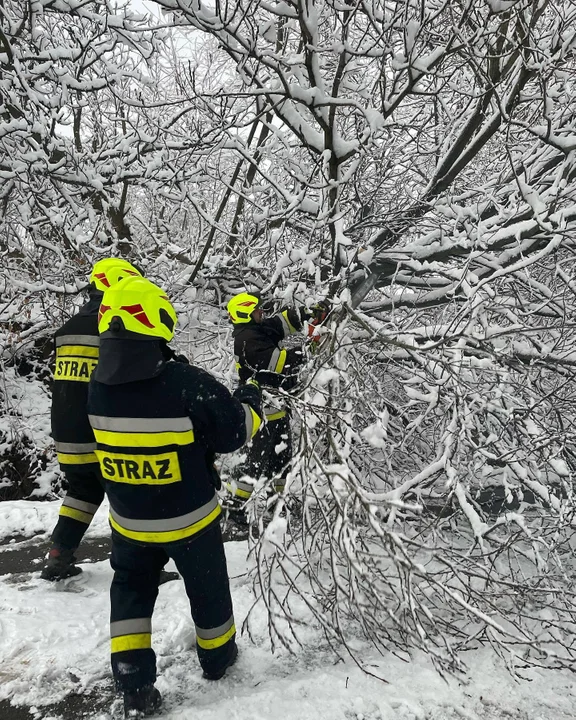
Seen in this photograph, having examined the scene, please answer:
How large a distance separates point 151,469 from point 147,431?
0.56ft

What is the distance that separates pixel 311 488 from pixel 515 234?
2535 mm

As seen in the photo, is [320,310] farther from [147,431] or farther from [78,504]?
[78,504]

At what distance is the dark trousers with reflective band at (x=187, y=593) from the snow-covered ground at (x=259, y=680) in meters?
0.18

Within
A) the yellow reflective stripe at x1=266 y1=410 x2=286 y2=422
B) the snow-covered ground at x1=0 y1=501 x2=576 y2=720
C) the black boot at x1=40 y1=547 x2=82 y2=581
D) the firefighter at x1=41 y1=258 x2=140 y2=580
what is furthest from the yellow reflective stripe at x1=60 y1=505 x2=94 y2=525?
the yellow reflective stripe at x1=266 y1=410 x2=286 y2=422

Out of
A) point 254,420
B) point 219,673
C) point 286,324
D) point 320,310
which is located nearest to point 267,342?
point 286,324

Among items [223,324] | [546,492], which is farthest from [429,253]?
[223,324]

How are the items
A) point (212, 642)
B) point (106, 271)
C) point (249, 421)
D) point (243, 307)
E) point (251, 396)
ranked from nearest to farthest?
point (212, 642) < point (249, 421) < point (251, 396) < point (106, 271) < point (243, 307)

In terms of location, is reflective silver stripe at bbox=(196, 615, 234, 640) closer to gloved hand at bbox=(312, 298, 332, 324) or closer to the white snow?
the white snow

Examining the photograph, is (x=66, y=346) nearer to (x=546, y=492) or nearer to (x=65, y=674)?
(x=65, y=674)

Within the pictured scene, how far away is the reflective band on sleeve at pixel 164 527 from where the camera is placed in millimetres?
2096

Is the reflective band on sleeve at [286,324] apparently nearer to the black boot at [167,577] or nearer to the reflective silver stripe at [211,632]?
the black boot at [167,577]

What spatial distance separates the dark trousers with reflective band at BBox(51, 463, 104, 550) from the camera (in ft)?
10.00

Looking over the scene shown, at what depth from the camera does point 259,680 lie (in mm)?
2250

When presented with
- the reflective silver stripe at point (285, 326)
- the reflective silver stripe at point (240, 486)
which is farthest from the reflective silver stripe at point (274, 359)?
the reflective silver stripe at point (240, 486)
